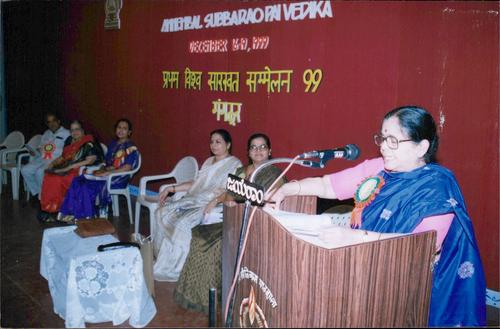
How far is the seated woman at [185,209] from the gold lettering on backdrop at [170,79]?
1606 millimetres

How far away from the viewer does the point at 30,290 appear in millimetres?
3387

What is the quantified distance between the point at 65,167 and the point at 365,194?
4.30 meters

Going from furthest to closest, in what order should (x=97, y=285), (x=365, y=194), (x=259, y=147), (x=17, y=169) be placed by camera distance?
(x=17, y=169), (x=259, y=147), (x=97, y=285), (x=365, y=194)

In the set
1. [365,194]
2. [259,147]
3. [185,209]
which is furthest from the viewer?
[185,209]

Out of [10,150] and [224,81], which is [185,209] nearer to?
[224,81]

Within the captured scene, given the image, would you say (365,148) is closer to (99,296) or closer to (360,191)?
(360,191)

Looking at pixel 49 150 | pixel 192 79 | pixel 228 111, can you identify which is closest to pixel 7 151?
pixel 49 150

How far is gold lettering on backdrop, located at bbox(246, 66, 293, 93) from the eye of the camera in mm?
4176

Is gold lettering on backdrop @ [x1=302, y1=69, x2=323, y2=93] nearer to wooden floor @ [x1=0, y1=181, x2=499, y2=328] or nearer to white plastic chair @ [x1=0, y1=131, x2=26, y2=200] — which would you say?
wooden floor @ [x1=0, y1=181, x2=499, y2=328]

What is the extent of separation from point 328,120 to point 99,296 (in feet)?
6.96

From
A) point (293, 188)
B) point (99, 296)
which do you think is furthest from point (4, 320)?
point (293, 188)

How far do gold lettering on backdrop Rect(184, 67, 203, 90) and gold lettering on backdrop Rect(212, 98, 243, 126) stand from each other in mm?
318

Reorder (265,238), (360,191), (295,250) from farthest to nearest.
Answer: (360,191), (265,238), (295,250)

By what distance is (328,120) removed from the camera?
389cm
